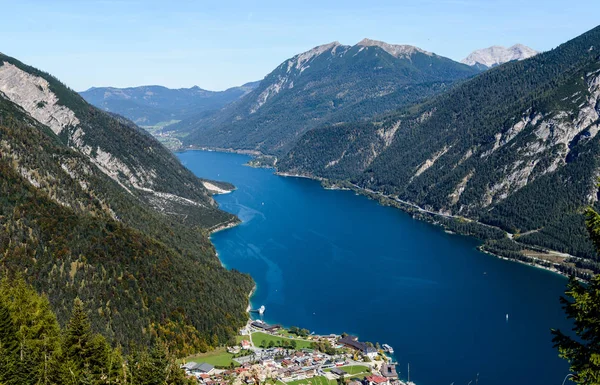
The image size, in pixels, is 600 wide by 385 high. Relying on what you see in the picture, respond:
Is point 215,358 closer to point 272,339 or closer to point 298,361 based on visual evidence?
point 272,339

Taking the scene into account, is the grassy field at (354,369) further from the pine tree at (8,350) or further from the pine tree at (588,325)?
the pine tree at (588,325)

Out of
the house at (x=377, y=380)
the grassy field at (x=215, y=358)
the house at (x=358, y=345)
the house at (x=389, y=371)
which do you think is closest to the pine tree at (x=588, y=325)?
the house at (x=377, y=380)

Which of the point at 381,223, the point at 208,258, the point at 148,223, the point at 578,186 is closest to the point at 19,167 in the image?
the point at 148,223

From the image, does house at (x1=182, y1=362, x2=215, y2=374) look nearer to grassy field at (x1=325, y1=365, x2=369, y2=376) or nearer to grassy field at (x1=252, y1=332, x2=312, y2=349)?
grassy field at (x1=252, y1=332, x2=312, y2=349)

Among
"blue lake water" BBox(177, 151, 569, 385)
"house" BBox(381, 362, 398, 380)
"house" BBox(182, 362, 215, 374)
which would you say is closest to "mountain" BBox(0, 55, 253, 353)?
"house" BBox(182, 362, 215, 374)

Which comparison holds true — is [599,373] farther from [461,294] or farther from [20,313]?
[461,294]

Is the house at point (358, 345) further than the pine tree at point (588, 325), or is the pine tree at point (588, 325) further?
the house at point (358, 345)
